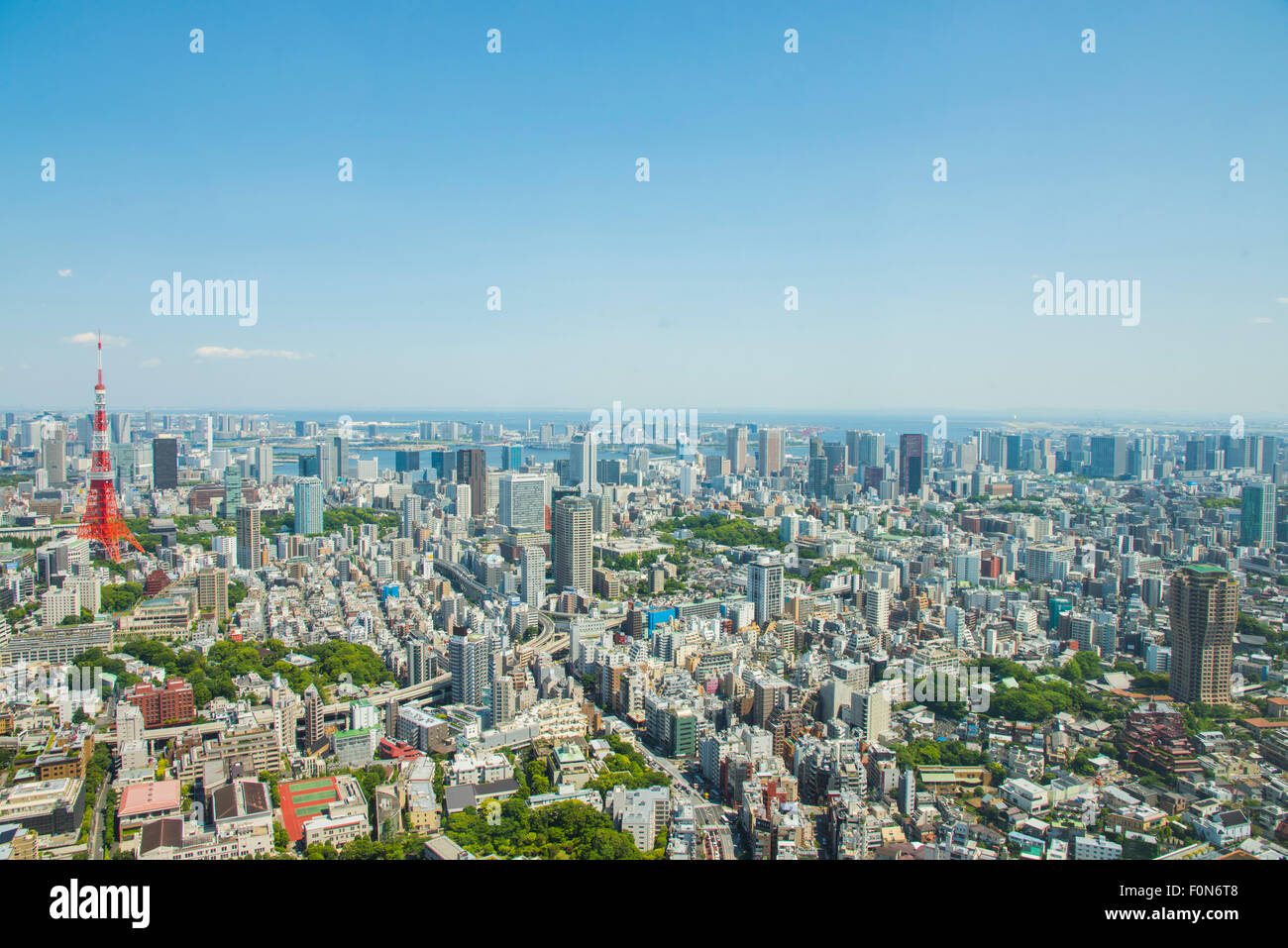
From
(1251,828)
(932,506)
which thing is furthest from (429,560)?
(1251,828)

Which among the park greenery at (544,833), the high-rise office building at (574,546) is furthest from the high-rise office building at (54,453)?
the park greenery at (544,833)

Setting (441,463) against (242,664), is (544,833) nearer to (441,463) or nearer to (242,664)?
(242,664)

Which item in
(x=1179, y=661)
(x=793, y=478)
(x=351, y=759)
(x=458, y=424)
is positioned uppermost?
(x=458, y=424)

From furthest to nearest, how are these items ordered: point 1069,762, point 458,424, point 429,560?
point 458,424
point 429,560
point 1069,762

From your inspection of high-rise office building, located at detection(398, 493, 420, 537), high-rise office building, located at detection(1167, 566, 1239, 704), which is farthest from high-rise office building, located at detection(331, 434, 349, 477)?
high-rise office building, located at detection(1167, 566, 1239, 704)

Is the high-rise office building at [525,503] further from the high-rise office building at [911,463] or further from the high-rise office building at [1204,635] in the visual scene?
the high-rise office building at [1204,635]
